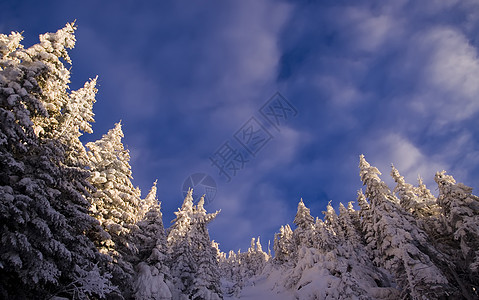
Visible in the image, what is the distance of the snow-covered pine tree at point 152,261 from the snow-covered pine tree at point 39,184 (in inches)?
239

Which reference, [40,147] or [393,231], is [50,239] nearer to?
[40,147]

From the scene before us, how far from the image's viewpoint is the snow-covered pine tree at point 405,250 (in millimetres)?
20797

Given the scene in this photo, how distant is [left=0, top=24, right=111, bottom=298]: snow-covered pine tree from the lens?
31.3ft

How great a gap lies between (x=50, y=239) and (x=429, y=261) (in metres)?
29.3

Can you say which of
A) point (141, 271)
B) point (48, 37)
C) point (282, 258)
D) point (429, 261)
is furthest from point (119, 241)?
point (282, 258)

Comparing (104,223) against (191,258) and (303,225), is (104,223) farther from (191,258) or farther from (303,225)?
(303,225)

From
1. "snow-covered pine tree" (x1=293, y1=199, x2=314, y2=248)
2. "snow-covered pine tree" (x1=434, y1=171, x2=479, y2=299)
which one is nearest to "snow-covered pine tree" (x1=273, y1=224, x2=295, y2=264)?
"snow-covered pine tree" (x1=293, y1=199, x2=314, y2=248)

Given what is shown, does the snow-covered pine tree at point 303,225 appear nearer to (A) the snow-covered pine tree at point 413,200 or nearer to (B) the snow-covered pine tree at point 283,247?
(B) the snow-covered pine tree at point 283,247

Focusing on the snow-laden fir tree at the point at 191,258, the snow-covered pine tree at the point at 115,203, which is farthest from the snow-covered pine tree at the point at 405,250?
the snow-covered pine tree at the point at 115,203

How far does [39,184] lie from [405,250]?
95.0 feet

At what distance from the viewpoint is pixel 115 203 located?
664 inches

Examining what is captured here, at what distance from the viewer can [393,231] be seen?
2425 centimetres

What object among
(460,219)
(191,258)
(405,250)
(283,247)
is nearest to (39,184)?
(191,258)

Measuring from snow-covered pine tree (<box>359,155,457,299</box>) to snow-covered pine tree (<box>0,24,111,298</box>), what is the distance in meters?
25.0
